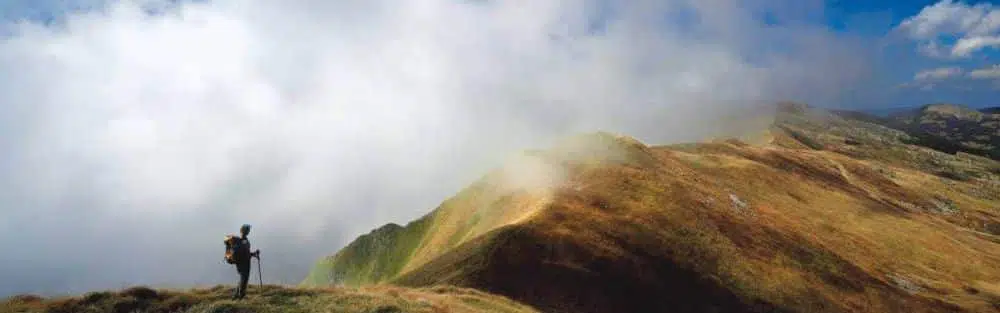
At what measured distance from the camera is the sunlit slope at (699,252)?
6700 cm

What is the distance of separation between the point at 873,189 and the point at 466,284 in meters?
163

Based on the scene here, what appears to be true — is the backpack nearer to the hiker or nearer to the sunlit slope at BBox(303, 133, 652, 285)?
the hiker

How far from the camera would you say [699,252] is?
78750 mm

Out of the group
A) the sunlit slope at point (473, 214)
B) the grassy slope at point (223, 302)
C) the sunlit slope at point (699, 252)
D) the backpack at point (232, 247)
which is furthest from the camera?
the sunlit slope at point (473, 214)

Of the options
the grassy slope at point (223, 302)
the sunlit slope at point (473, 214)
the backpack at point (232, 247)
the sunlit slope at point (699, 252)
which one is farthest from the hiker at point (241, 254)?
the sunlit slope at point (473, 214)

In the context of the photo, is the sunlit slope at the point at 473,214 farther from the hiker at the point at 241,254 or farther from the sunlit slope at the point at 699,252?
the hiker at the point at 241,254

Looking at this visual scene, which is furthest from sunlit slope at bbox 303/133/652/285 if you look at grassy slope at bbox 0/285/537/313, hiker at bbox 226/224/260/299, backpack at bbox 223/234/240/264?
backpack at bbox 223/234/240/264

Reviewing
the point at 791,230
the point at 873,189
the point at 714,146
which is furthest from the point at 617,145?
the point at 873,189

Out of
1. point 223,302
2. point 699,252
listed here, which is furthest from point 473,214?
point 223,302

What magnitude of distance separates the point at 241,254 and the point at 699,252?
60105mm

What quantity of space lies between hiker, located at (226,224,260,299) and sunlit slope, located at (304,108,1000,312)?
32042 mm

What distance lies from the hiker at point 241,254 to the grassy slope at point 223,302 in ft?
3.69

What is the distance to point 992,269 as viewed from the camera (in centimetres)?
11425

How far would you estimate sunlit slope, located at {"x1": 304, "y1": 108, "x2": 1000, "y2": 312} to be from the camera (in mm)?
67000
